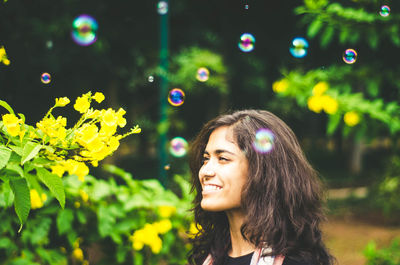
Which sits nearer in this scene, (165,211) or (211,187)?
(211,187)

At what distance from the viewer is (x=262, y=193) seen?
1.71 metres

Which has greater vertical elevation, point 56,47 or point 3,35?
point 56,47

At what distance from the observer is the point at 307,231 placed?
1701 millimetres

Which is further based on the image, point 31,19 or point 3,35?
point 31,19

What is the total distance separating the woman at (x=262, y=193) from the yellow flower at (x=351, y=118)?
3.13 feet

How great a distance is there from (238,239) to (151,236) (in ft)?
2.73

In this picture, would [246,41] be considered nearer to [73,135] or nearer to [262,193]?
[262,193]

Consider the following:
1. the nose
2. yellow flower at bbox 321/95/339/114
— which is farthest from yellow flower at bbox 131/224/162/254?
yellow flower at bbox 321/95/339/114

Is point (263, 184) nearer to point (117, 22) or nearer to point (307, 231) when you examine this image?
point (307, 231)

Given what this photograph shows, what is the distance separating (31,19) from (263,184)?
2061 mm

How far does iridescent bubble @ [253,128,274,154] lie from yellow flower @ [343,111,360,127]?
3.66 feet

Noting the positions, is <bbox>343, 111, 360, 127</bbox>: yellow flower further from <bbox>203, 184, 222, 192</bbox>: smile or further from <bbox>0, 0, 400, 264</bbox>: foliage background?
<bbox>203, 184, 222, 192</bbox>: smile

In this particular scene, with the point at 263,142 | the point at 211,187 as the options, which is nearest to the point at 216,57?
the point at 263,142

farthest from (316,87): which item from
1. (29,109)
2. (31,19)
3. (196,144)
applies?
(31,19)
